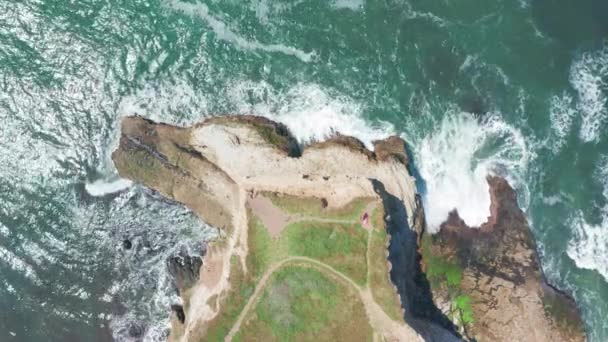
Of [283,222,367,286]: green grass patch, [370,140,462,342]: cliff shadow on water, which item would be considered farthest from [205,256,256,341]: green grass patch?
[370,140,462,342]: cliff shadow on water

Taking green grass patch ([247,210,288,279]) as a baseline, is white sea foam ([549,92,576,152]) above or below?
above

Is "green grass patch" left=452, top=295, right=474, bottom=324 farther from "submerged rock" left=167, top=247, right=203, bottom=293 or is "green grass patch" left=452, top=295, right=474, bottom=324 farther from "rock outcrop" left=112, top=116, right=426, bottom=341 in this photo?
"submerged rock" left=167, top=247, right=203, bottom=293

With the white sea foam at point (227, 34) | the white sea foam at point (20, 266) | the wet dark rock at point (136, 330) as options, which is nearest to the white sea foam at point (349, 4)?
the white sea foam at point (227, 34)

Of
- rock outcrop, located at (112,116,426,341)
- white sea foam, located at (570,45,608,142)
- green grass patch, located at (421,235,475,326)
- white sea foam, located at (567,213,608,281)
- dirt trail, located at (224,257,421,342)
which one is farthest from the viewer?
white sea foam, located at (570,45,608,142)

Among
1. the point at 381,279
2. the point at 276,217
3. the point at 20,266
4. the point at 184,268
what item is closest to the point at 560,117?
→ the point at 381,279

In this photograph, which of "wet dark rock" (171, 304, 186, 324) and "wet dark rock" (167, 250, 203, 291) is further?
"wet dark rock" (167, 250, 203, 291)

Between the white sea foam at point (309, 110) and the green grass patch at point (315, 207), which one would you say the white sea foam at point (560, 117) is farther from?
the green grass patch at point (315, 207)

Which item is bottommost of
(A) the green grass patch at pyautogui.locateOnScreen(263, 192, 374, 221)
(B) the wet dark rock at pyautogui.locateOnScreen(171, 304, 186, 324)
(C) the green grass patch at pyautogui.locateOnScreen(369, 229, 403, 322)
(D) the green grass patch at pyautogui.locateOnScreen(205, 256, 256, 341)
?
(B) the wet dark rock at pyautogui.locateOnScreen(171, 304, 186, 324)
